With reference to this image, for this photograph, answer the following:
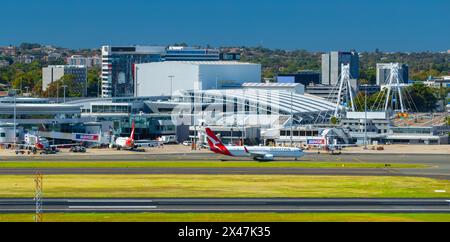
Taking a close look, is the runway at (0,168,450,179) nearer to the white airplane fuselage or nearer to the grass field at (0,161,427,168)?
the grass field at (0,161,427,168)

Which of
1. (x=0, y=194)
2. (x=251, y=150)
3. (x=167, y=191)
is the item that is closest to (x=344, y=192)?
(x=167, y=191)

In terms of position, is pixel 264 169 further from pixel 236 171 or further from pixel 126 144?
pixel 126 144

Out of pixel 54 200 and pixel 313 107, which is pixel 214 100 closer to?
pixel 313 107

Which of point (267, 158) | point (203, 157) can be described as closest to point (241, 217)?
point (267, 158)

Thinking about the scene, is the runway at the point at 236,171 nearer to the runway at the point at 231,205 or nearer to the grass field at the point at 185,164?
the grass field at the point at 185,164

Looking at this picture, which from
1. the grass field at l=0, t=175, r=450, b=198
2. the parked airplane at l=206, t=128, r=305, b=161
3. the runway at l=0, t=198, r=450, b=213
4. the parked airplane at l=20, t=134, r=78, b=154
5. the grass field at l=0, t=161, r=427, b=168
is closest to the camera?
the runway at l=0, t=198, r=450, b=213

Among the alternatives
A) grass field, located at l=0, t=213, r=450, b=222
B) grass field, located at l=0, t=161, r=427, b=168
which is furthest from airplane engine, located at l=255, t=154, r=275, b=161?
grass field, located at l=0, t=213, r=450, b=222
